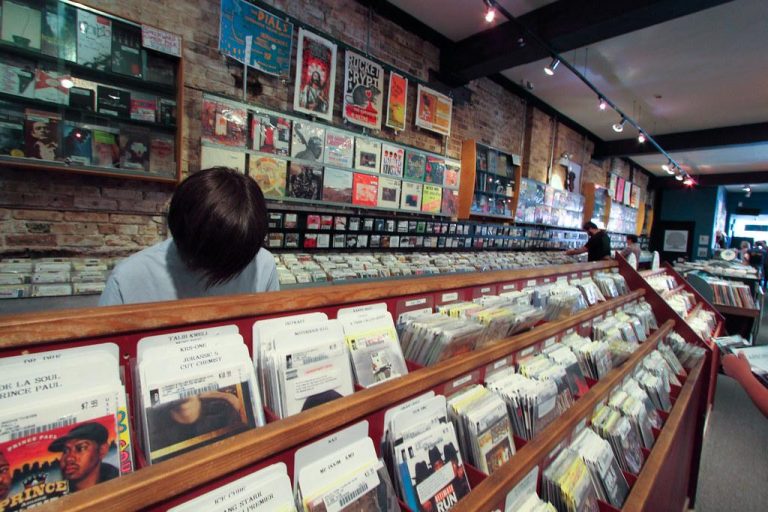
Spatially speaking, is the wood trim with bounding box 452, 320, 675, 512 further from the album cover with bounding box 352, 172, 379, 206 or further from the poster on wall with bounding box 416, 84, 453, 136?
the poster on wall with bounding box 416, 84, 453, 136

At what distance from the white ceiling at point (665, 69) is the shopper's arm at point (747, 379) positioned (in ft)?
12.4

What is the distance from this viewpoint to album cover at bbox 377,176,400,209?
4.18 metres

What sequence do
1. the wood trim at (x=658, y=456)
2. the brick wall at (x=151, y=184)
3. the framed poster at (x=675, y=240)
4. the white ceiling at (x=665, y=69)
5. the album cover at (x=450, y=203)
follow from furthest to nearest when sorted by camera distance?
1. the framed poster at (x=675, y=240)
2. the album cover at (x=450, y=203)
3. the white ceiling at (x=665, y=69)
4. the brick wall at (x=151, y=184)
5. the wood trim at (x=658, y=456)

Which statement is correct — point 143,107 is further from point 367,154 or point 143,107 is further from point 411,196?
point 411,196

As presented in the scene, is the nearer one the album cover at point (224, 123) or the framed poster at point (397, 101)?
the album cover at point (224, 123)

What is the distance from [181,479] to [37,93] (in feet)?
8.98

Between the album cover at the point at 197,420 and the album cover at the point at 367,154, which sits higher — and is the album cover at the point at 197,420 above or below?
below

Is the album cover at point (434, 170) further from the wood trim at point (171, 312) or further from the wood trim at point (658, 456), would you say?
the wood trim at point (171, 312)

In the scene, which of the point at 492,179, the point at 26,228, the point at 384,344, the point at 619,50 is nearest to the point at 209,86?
the point at 26,228

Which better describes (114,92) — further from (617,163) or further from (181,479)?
(617,163)

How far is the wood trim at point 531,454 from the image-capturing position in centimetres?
91

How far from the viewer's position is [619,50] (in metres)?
4.89

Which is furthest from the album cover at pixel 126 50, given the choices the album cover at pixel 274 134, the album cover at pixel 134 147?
the album cover at pixel 274 134

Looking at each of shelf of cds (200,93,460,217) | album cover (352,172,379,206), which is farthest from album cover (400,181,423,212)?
album cover (352,172,379,206)
